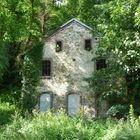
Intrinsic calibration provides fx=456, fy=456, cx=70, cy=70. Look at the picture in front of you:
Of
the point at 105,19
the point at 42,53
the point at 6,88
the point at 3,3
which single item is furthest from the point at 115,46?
the point at 6,88

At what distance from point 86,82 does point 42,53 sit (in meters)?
4.41

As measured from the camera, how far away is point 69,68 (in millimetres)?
37719

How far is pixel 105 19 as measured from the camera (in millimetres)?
28266

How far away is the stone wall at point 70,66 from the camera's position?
3750 centimetres

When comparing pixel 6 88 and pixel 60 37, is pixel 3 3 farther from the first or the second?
pixel 6 88

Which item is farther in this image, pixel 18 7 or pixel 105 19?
pixel 18 7

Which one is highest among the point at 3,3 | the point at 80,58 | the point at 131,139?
the point at 3,3

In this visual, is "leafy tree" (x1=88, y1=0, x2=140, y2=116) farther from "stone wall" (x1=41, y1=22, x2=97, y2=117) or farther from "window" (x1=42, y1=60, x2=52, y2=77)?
"window" (x1=42, y1=60, x2=52, y2=77)

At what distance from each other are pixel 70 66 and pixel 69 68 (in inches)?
7.4

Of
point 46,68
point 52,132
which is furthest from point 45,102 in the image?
point 52,132

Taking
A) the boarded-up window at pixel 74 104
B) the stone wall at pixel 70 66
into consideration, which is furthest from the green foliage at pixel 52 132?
the stone wall at pixel 70 66

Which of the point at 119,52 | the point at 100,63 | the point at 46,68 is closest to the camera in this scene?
the point at 119,52

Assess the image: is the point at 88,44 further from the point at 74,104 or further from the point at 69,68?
the point at 74,104

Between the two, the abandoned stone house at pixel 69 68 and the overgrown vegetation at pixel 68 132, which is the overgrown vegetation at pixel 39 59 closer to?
the overgrown vegetation at pixel 68 132
